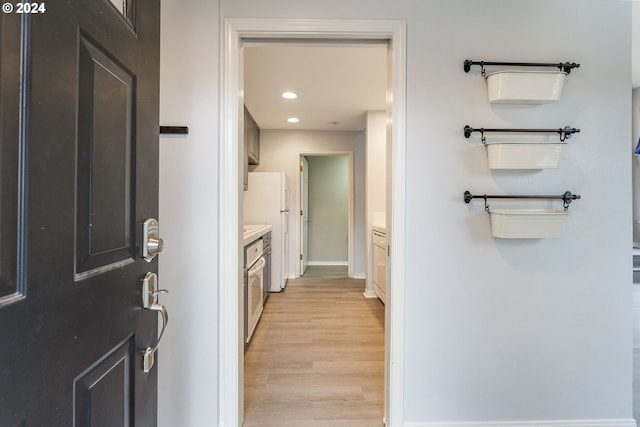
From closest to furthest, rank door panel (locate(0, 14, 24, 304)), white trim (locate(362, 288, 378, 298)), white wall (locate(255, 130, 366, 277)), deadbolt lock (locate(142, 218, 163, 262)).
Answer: door panel (locate(0, 14, 24, 304)) < deadbolt lock (locate(142, 218, 163, 262)) < white trim (locate(362, 288, 378, 298)) < white wall (locate(255, 130, 366, 277))

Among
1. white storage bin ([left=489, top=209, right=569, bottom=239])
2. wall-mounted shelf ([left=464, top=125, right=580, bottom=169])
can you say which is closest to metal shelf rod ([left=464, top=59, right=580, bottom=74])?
wall-mounted shelf ([left=464, top=125, right=580, bottom=169])

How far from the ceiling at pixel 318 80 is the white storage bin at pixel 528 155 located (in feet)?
2.62

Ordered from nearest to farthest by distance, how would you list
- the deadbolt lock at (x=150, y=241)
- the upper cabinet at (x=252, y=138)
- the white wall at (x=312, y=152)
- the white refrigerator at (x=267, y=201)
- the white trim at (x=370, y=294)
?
the deadbolt lock at (x=150, y=241)
the upper cabinet at (x=252, y=138)
the white trim at (x=370, y=294)
the white refrigerator at (x=267, y=201)
the white wall at (x=312, y=152)

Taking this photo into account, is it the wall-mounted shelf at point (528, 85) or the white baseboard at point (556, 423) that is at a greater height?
the wall-mounted shelf at point (528, 85)

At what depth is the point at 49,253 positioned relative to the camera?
0.51 meters

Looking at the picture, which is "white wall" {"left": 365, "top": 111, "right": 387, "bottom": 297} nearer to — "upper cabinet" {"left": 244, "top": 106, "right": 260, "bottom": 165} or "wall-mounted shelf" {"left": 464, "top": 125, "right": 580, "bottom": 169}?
"upper cabinet" {"left": 244, "top": 106, "right": 260, "bottom": 165}

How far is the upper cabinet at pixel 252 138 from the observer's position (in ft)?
12.5

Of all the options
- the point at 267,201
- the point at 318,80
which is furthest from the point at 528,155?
the point at 267,201

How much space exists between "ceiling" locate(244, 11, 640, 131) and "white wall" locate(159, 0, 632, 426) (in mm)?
436

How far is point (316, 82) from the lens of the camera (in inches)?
120

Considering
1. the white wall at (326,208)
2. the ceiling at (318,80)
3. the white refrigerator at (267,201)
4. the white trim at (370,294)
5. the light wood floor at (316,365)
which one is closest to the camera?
the light wood floor at (316,365)

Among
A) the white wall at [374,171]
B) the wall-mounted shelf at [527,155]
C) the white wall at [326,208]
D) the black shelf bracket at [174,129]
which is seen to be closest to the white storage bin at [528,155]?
the wall-mounted shelf at [527,155]

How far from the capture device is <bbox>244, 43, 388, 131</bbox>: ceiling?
2.48 metres

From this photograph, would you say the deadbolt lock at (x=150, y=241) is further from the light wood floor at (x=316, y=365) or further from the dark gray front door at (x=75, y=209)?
the light wood floor at (x=316, y=365)
